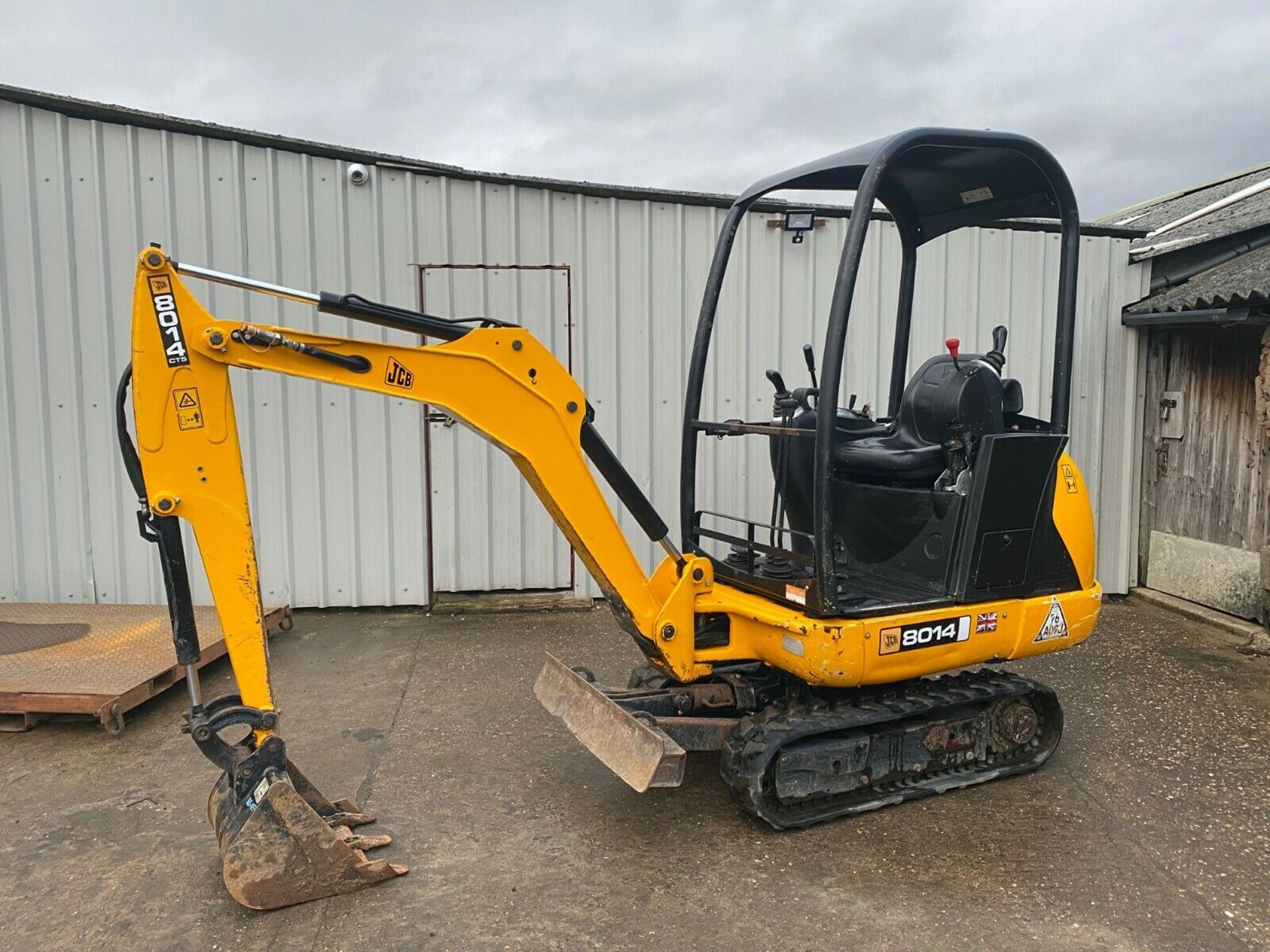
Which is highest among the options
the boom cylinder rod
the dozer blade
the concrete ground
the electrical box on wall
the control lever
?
the boom cylinder rod

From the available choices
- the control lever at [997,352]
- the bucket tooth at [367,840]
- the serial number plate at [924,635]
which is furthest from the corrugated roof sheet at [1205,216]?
the bucket tooth at [367,840]

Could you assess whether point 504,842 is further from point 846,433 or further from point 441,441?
point 441,441

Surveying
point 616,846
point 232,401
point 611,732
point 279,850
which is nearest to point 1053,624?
point 611,732

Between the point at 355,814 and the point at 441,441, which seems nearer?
the point at 355,814

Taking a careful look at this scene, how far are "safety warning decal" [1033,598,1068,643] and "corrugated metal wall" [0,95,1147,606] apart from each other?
11.9ft

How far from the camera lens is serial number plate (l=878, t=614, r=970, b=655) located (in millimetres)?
3869

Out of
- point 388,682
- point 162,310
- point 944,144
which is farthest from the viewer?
point 388,682

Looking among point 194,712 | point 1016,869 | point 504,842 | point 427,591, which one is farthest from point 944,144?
point 427,591

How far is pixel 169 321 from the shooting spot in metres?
3.15

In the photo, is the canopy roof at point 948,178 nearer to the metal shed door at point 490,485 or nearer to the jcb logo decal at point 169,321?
the jcb logo decal at point 169,321

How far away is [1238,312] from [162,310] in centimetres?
720

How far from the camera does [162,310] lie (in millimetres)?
3143

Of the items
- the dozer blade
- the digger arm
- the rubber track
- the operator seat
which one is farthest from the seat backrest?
the dozer blade

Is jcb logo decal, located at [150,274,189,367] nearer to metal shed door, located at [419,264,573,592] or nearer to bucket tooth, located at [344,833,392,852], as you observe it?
bucket tooth, located at [344,833,392,852]
